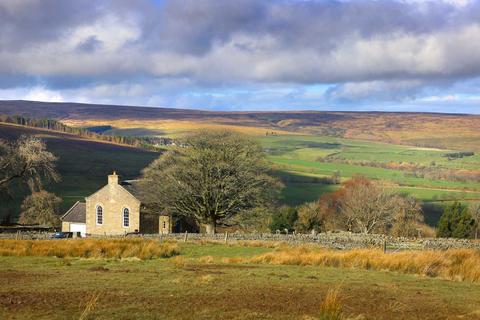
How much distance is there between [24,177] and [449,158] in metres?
170

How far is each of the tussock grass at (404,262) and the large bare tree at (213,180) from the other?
101 feet

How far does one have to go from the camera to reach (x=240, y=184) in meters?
58.7

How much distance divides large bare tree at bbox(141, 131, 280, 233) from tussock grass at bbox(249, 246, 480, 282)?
30.8 metres

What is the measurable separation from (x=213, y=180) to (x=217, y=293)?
43.2m

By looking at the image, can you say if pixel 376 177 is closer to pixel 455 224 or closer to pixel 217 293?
pixel 455 224

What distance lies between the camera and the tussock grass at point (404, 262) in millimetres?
21969

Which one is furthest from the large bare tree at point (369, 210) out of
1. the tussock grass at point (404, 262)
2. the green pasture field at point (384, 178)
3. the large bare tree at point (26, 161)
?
the tussock grass at point (404, 262)

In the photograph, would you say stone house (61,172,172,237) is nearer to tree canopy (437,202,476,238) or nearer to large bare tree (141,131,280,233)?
large bare tree (141,131,280,233)

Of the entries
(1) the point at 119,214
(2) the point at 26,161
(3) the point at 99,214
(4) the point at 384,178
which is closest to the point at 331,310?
(2) the point at 26,161

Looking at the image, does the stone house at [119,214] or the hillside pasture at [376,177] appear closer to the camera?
the stone house at [119,214]

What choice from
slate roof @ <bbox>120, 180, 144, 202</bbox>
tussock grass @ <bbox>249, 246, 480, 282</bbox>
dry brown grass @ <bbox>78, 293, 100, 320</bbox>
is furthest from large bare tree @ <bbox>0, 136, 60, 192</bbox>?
dry brown grass @ <bbox>78, 293, 100, 320</bbox>

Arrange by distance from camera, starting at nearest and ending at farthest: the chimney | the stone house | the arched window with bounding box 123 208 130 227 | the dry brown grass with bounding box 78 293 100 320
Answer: the dry brown grass with bounding box 78 293 100 320 < the stone house < the arched window with bounding box 123 208 130 227 < the chimney

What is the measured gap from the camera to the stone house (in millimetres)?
64812

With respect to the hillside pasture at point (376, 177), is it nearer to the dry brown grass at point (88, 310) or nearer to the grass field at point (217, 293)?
the grass field at point (217, 293)
